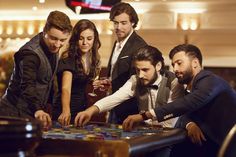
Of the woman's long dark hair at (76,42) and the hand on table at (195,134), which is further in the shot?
the woman's long dark hair at (76,42)

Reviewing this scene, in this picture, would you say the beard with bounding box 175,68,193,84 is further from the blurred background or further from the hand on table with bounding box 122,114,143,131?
the blurred background

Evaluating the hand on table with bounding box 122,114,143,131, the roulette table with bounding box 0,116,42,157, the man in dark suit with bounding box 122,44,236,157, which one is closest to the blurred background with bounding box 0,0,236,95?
the man in dark suit with bounding box 122,44,236,157

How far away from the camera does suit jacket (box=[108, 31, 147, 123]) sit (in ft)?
9.29

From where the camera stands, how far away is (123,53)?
2896mm

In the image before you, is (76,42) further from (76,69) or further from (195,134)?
(195,134)

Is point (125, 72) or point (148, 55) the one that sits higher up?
point (148, 55)

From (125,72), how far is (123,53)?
0.13 meters

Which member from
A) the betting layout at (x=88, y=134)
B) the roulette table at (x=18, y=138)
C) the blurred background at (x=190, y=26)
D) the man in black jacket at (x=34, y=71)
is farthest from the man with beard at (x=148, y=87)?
the blurred background at (x=190, y=26)

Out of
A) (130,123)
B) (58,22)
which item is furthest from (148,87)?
(58,22)

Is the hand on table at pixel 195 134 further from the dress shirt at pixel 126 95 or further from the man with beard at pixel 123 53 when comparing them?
the man with beard at pixel 123 53

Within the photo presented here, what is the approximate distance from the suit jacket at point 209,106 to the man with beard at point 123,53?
534 mm

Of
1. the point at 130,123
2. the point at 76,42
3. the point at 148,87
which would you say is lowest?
the point at 130,123

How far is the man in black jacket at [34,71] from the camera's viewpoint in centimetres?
228

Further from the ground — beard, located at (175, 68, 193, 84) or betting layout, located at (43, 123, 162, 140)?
beard, located at (175, 68, 193, 84)
